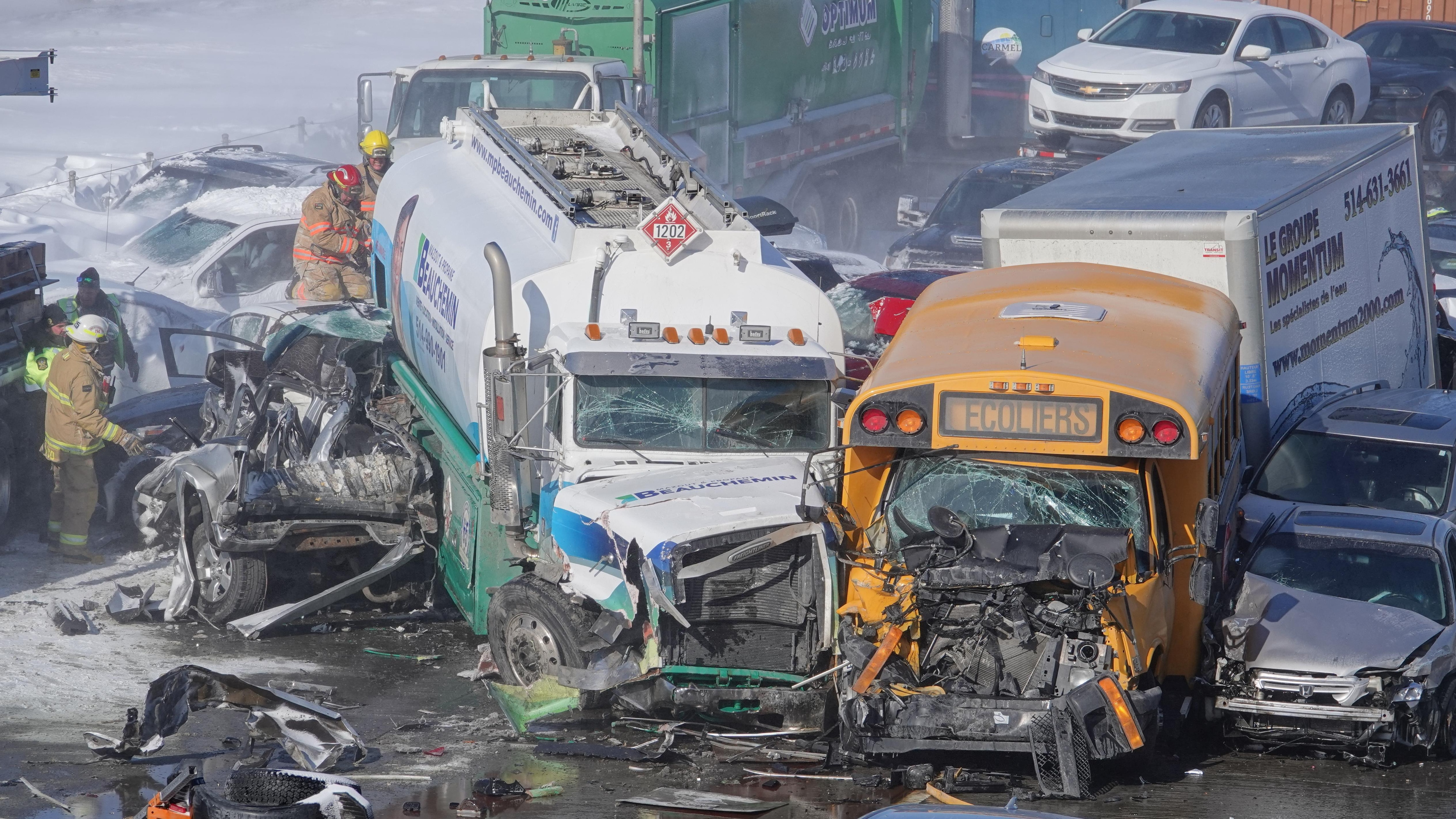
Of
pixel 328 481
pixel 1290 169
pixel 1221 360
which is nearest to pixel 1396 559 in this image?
pixel 1221 360

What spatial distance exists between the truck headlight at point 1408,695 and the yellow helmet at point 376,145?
12.0 m

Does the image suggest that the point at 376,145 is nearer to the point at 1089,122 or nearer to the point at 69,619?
the point at 69,619

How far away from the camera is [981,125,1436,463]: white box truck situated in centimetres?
1170

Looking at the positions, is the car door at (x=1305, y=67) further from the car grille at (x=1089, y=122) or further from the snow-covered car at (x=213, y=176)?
the snow-covered car at (x=213, y=176)

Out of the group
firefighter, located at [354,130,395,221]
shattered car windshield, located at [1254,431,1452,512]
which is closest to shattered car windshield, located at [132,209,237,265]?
firefighter, located at [354,130,395,221]

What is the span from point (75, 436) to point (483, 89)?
7.29 m

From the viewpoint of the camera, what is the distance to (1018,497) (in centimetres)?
870

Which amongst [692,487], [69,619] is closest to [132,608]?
[69,619]

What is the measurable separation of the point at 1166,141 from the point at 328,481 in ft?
27.8

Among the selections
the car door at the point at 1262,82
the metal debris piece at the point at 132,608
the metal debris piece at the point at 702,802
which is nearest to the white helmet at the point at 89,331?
the metal debris piece at the point at 132,608

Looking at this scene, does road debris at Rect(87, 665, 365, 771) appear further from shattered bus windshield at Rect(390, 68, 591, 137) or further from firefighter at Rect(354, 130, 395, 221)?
shattered bus windshield at Rect(390, 68, 591, 137)

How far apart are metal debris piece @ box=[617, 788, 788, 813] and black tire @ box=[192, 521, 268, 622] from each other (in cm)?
447

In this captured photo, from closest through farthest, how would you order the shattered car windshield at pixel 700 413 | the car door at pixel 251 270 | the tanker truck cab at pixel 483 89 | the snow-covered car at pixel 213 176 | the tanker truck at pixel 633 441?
1. the tanker truck at pixel 633 441
2. the shattered car windshield at pixel 700 413
3. the car door at pixel 251 270
4. the tanker truck cab at pixel 483 89
5. the snow-covered car at pixel 213 176

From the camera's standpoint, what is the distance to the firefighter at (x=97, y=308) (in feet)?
49.7
